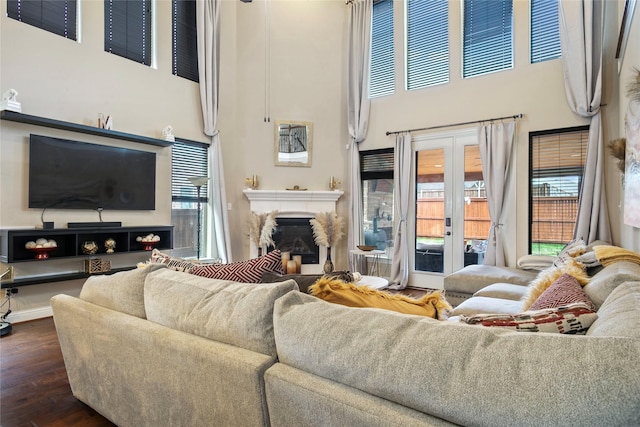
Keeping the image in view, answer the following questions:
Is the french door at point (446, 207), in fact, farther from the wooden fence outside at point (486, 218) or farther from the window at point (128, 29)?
the window at point (128, 29)

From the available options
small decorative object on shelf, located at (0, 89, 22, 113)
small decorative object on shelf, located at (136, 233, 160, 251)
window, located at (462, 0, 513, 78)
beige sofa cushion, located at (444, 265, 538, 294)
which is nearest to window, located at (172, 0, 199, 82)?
small decorative object on shelf, located at (0, 89, 22, 113)

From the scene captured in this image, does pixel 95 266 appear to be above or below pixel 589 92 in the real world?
below

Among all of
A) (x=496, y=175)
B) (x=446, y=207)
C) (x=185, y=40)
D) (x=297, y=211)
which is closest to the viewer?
(x=496, y=175)

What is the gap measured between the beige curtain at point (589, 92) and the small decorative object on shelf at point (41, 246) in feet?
19.5

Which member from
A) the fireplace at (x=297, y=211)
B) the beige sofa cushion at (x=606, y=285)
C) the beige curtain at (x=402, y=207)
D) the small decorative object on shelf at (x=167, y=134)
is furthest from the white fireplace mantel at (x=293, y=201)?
the beige sofa cushion at (x=606, y=285)

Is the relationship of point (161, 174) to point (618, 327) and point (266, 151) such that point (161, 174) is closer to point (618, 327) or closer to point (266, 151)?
point (266, 151)

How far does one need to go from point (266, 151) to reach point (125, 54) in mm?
2459

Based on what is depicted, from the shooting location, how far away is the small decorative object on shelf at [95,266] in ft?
14.0

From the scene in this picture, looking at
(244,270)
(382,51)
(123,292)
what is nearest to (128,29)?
(382,51)

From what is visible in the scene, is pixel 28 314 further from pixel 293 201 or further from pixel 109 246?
pixel 293 201

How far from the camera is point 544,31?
4.73m

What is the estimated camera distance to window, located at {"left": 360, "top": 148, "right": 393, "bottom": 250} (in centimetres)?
607

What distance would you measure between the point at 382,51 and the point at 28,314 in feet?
20.4

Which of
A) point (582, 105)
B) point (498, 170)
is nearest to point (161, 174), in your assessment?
point (498, 170)
